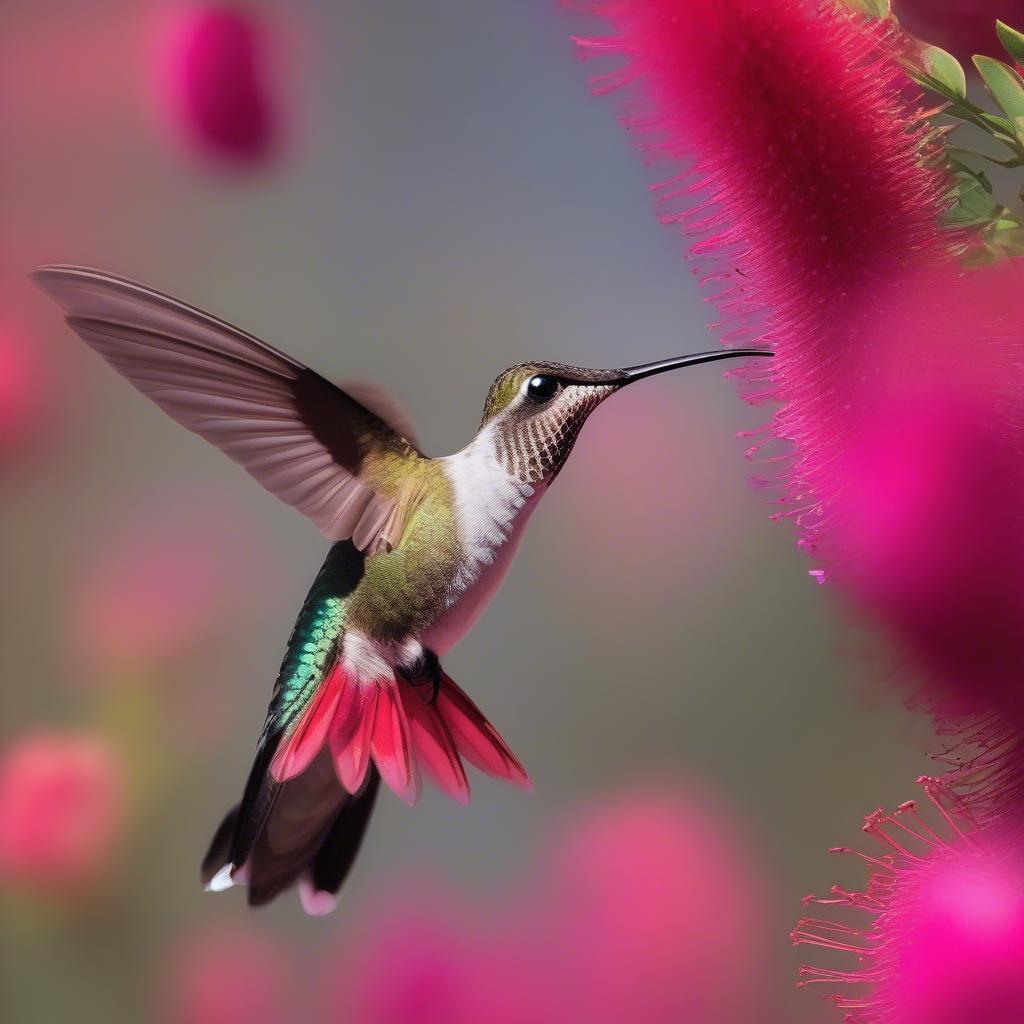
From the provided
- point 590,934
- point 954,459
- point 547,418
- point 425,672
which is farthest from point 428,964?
point 954,459

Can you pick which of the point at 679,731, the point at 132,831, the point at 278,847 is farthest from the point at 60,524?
the point at 679,731

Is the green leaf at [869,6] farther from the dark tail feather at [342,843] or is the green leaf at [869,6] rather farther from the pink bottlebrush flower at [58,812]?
the pink bottlebrush flower at [58,812]

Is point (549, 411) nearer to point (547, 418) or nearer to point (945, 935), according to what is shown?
point (547, 418)

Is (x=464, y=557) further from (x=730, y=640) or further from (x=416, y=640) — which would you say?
(x=730, y=640)

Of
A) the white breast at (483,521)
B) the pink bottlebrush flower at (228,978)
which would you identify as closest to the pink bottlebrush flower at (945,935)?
the white breast at (483,521)

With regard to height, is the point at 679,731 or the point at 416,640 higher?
the point at 416,640

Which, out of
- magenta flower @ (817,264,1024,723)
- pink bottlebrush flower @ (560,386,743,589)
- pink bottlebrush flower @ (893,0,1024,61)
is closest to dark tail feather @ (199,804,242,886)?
pink bottlebrush flower @ (560,386,743,589)
